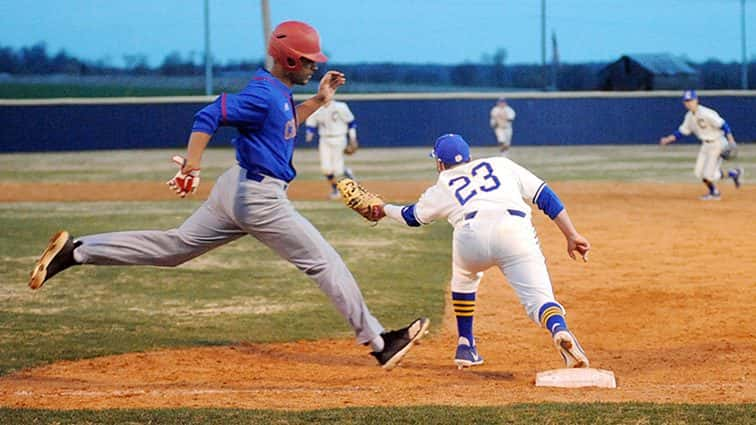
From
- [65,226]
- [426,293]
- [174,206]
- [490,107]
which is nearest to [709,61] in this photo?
[490,107]

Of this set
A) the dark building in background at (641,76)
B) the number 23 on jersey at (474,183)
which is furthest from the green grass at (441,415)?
the dark building in background at (641,76)

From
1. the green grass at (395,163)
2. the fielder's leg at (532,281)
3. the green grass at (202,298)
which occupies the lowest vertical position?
the green grass at (395,163)

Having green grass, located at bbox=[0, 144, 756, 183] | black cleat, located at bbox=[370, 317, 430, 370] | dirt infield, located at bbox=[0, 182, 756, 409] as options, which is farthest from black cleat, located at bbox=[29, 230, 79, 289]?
green grass, located at bbox=[0, 144, 756, 183]

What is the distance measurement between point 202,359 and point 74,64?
126ft

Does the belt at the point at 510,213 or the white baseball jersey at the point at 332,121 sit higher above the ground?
the belt at the point at 510,213

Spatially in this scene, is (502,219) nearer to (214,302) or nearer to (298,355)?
(298,355)

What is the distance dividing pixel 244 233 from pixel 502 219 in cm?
170

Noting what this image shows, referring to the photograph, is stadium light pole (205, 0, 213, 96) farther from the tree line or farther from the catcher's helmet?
the catcher's helmet

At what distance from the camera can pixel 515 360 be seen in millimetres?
8734

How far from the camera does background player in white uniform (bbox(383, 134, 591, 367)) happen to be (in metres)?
7.50

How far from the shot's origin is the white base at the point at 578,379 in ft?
23.9

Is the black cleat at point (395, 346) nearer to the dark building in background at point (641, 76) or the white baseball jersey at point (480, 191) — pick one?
the white baseball jersey at point (480, 191)

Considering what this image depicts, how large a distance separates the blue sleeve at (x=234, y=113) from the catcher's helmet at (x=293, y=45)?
344mm

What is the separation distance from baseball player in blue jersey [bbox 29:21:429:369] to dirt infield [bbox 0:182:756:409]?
70 cm
